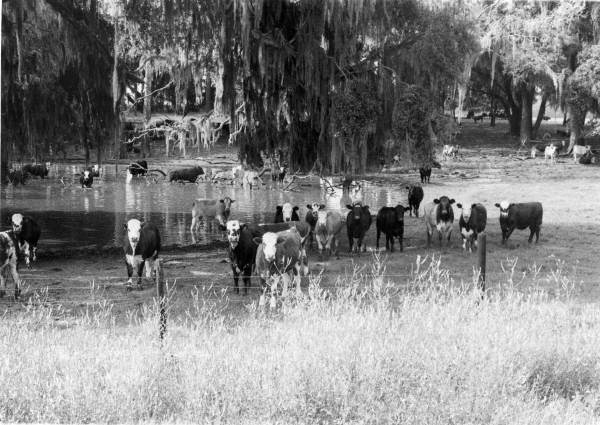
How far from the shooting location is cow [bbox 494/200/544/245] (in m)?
16.2

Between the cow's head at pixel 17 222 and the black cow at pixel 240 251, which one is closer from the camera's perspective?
the black cow at pixel 240 251

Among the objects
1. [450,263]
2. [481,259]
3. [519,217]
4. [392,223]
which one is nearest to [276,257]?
[481,259]

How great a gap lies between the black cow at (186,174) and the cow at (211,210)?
17.1 ft

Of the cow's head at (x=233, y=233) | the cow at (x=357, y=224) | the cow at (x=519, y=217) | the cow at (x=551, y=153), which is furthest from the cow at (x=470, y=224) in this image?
the cow at (x=551, y=153)

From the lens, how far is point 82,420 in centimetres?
622

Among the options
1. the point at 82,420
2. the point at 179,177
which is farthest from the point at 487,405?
the point at 179,177

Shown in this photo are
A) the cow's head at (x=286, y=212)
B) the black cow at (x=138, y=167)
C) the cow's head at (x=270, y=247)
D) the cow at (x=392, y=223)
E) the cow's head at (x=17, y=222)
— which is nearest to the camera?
the cow's head at (x=270, y=247)

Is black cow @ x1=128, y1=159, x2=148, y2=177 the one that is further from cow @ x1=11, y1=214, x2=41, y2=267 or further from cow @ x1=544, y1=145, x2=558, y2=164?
cow @ x1=544, y1=145, x2=558, y2=164

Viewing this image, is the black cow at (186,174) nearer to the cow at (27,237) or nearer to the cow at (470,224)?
the cow at (27,237)

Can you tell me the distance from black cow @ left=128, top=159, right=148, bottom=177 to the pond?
2.72ft

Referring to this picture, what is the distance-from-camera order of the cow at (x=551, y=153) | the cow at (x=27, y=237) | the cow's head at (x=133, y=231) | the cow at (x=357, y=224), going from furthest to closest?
the cow at (x=551, y=153), the cow at (x=357, y=224), the cow at (x=27, y=237), the cow's head at (x=133, y=231)

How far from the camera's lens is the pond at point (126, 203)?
1845cm

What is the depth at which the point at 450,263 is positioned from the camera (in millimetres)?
14227

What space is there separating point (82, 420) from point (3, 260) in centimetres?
572
